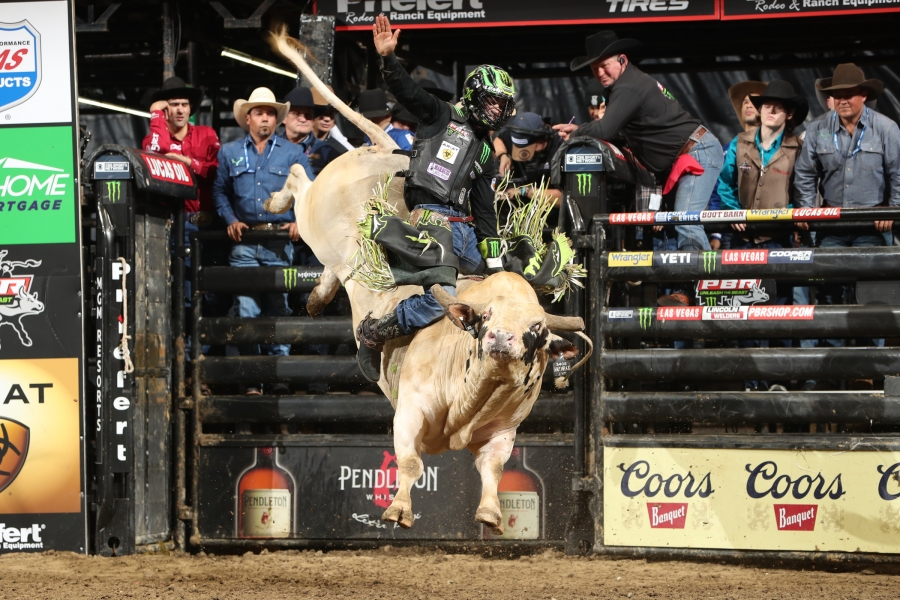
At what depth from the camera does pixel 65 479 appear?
7434mm

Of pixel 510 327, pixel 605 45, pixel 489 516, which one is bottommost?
pixel 489 516

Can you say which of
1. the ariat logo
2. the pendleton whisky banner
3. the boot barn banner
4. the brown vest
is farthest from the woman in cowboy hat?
the ariat logo

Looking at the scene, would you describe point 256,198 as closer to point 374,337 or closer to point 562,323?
point 374,337

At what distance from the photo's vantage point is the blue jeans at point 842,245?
7.22 metres

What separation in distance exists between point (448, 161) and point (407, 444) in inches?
61.5

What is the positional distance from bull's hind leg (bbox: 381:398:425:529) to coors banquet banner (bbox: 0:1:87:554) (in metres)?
2.99

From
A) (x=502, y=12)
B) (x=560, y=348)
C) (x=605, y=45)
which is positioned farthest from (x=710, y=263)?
(x=502, y=12)

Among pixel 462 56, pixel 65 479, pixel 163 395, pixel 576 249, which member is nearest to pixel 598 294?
pixel 576 249

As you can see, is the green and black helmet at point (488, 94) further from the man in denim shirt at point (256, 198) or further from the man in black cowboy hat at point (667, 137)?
the man in denim shirt at point (256, 198)

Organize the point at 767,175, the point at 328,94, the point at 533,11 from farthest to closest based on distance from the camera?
the point at 533,11 < the point at 767,175 < the point at 328,94

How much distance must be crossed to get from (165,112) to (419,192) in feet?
11.5

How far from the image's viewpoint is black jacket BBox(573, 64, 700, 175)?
7414 millimetres

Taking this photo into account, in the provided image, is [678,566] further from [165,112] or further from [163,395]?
[165,112]

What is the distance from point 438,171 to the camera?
5.88 metres
